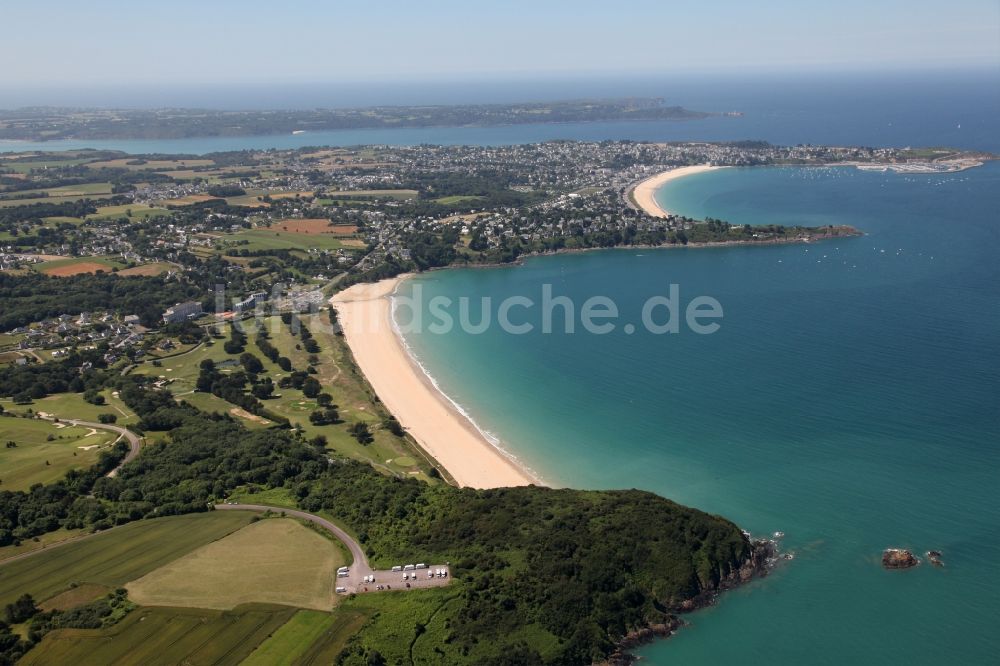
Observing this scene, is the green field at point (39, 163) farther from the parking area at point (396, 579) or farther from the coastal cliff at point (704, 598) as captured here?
the coastal cliff at point (704, 598)

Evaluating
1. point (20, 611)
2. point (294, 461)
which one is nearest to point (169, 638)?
point (20, 611)

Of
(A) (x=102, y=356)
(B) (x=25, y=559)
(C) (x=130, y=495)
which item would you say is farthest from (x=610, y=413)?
(A) (x=102, y=356)

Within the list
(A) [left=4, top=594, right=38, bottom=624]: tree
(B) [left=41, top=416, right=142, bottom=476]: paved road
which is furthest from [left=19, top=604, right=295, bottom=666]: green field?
(B) [left=41, top=416, right=142, bottom=476]: paved road

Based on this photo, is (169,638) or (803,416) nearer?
(169,638)

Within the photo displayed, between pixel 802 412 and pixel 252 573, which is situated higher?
pixel 802 412

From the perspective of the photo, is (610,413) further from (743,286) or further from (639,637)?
(743,286)

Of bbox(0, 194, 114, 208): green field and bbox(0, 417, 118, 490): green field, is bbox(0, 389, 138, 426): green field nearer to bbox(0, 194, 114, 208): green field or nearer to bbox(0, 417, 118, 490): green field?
bbox(0, 417, 118, 490): green field

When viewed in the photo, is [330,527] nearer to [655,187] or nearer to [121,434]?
[121,434]

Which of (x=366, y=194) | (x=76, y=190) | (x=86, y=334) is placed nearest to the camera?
(x=86, y=334)
